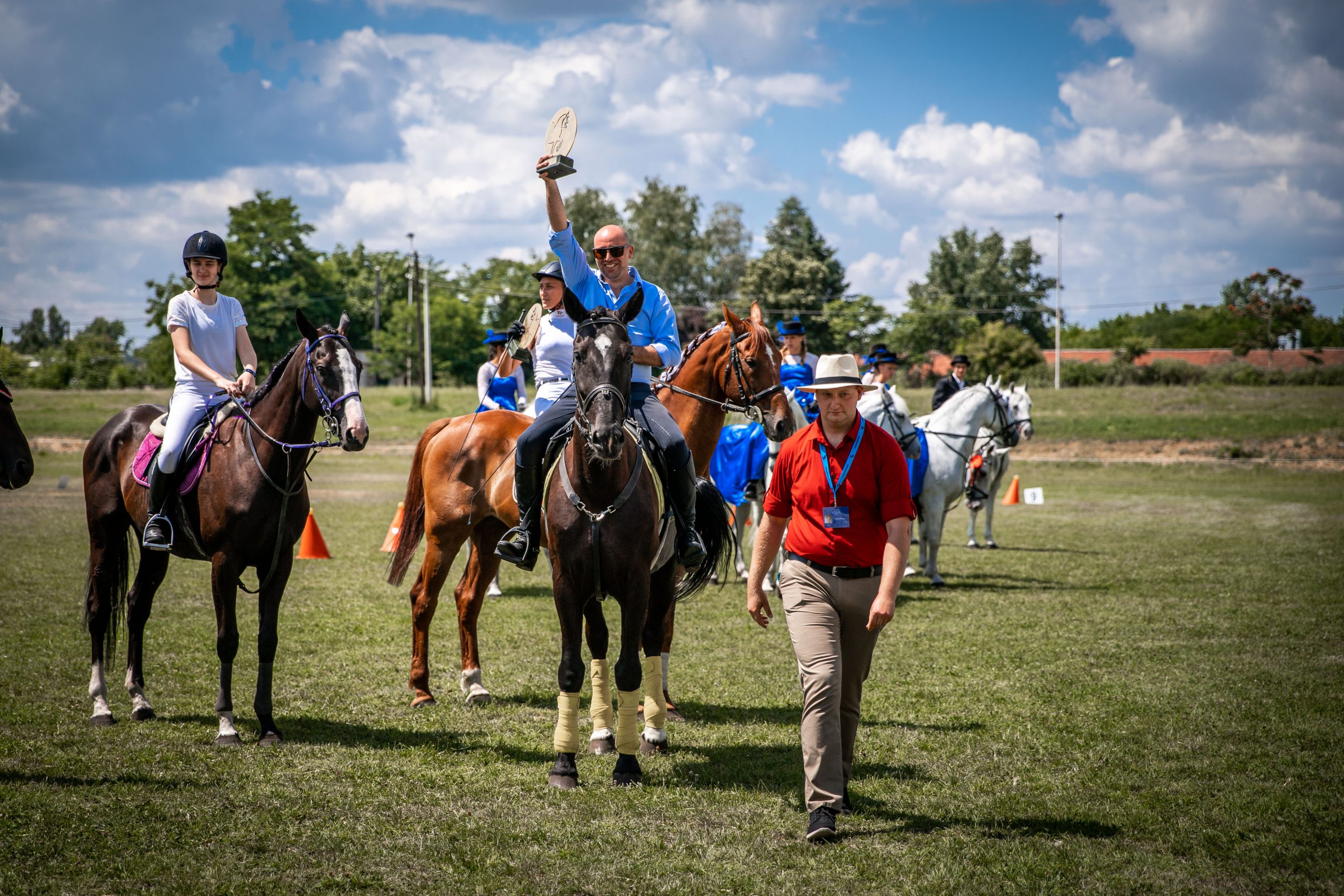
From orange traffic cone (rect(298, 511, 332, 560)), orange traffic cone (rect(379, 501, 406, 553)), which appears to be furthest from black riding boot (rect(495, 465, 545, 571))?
orange traffic cone (rect(298, 511, 332, 560))

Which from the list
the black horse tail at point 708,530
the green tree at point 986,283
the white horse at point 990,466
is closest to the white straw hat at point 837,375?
the black horse tail at point 708,530

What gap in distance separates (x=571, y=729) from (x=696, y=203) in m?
67.0

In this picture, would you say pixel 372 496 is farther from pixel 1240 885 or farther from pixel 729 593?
pixel 1240 885

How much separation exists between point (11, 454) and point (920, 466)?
405 inches

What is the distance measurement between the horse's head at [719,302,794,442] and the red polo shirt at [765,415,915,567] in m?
2.12

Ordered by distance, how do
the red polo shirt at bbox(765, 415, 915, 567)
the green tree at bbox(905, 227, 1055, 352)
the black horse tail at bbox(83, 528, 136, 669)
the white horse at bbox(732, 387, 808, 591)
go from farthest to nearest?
1. the green tree at bbox(905, 227, 1055, 352)
2. the white horse at bbox(732, 387, 808, 591)
3. the black horse tail at bbox(83, 528, 136, 669)
4. the red polo shirt at bbox(765, 415, 915, 567)

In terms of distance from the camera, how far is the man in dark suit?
17703mm

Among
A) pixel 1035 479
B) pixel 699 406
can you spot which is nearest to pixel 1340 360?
pixel 1035 479

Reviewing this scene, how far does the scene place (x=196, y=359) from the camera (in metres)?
6.89

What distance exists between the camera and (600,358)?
5.59 m

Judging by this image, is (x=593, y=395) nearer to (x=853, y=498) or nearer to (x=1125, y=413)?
(x=853, y=498)

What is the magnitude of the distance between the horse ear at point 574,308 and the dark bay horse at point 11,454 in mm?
3375

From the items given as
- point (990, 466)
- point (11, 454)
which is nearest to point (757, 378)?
point (11, 454)

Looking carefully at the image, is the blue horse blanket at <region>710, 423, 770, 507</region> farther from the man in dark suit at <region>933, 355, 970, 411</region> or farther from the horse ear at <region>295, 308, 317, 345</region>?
the horse ear at <region>295, 308, 317, 345</region>
